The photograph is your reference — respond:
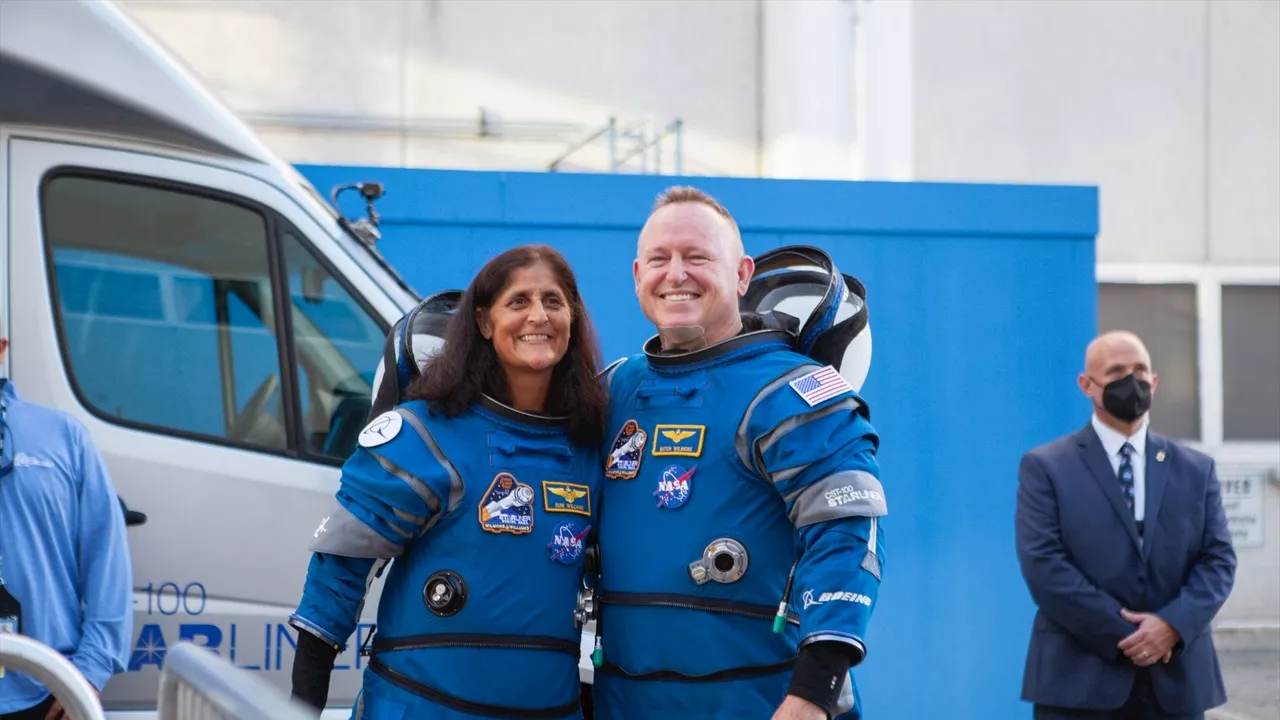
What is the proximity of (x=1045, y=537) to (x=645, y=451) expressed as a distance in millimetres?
2110

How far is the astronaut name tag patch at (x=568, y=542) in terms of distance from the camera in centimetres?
250

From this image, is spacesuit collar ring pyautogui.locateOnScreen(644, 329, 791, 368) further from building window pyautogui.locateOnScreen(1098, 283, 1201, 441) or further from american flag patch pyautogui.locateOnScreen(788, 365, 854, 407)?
building window pyautogui.locateOnScreen(1098, 283, 1201, 441)

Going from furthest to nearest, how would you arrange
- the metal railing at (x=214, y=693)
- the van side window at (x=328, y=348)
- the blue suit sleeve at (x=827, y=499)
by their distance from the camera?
the van side window at (x=328, y=348) → the blue suit sleeve at (x=827, y=499) → the metal railing at (x=214, y=693)

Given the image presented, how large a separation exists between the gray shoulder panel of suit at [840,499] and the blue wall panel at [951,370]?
2950 mm

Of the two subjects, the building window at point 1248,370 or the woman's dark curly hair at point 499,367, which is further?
the building window at point 1248,370

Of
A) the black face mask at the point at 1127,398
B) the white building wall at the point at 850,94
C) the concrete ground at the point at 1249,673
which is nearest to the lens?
the black face mask at the point at 1127,398

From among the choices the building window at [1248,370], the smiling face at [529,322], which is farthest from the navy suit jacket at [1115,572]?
the building window at [1248,370]

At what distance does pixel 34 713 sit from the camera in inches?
125

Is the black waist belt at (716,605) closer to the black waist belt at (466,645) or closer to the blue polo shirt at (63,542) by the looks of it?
the black waist belt at (466,645)

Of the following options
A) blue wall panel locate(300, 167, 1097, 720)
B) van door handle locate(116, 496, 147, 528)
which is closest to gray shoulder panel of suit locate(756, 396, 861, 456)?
van door handle locate(116, 496, 147, 528)

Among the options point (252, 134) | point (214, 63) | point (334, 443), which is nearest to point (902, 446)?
point (334, 443)

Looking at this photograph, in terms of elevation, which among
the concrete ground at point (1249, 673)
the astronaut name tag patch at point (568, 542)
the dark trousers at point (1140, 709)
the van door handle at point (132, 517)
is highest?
the astronaut name tag patch at point (568, 542)

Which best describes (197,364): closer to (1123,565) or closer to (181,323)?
(181,323)

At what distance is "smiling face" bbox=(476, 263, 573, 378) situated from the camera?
2600 mm
